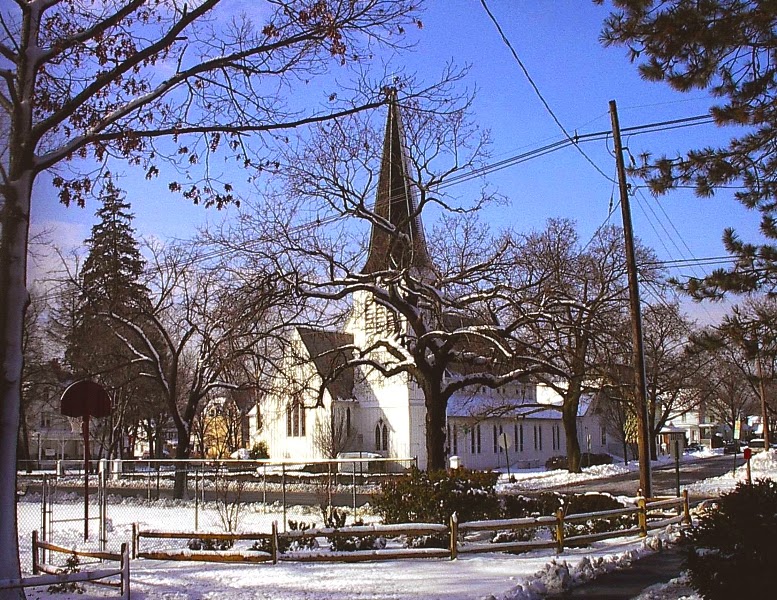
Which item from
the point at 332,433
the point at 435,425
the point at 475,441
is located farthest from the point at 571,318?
the point at 475,441

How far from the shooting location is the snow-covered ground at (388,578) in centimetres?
1185

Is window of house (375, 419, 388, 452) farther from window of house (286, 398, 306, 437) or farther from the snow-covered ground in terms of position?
the snow-covered ground

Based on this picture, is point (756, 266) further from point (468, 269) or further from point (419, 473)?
point (468, 269)

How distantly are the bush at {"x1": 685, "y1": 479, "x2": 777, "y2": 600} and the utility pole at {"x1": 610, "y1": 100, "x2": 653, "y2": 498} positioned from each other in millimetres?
11493

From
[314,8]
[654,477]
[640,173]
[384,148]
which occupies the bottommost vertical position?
[654,477]

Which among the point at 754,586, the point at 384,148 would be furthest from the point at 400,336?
the point at 754,586

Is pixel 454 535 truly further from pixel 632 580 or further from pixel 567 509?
pixel 567 509

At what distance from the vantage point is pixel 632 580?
44.0 ft

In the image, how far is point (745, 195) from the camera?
49.8 ft

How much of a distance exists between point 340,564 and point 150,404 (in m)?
44.6

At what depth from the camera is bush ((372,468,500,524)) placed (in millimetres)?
18109

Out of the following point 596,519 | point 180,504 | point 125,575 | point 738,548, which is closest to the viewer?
point 738,548

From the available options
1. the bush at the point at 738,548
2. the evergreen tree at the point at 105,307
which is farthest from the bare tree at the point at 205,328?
the bush at the point at 738,548

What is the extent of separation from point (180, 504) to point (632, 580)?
2314cm
